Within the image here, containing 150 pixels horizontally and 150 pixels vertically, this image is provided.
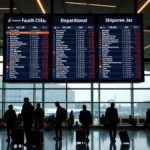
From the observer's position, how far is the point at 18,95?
95.7 ft

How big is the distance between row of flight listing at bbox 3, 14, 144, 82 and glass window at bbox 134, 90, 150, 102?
73.7ft

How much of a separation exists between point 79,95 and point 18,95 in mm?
4866

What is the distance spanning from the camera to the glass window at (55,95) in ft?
93.6

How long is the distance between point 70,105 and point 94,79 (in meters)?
22.0

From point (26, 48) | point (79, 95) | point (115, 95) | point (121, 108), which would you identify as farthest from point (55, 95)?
point (26, 48)

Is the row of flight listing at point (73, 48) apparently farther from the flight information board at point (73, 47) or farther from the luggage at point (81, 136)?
the luggage at point (81, 136)

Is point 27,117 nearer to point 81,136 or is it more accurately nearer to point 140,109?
point 81,136

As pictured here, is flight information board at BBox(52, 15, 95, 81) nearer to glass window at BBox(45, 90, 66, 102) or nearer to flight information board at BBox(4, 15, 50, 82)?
flight information board at BBox(4, 15, 50, 82)

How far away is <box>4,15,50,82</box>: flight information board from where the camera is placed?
6.83 m

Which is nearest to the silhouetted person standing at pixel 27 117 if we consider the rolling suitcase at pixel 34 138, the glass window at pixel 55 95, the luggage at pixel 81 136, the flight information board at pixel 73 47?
the rolling suitcase at pixel 34 138

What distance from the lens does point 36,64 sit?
6.91 meters

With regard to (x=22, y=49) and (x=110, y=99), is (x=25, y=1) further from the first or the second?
(x=110, y=99)

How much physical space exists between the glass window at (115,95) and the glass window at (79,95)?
1101 mm

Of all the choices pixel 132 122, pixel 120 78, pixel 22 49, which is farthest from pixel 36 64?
pixel 132 122
